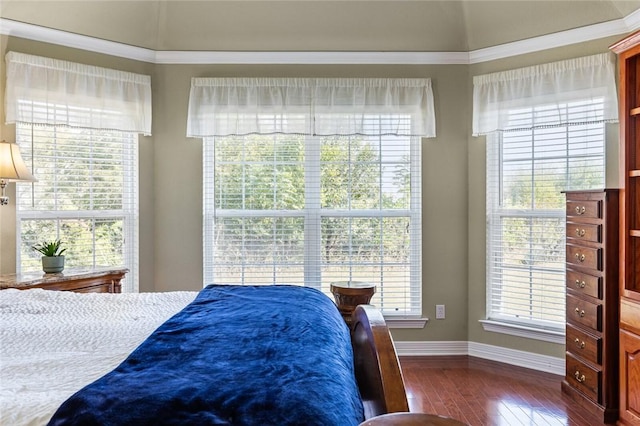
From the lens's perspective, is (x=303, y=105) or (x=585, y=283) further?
(x=303, y=105)

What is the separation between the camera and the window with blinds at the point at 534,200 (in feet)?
11.1

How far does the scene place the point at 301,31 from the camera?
147 inches

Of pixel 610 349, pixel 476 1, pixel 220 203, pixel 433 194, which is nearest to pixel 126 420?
pixel 610 349

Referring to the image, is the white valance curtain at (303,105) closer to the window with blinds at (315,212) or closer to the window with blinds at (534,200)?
the window with blinds at (315,212)

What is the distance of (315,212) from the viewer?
3.89 meters

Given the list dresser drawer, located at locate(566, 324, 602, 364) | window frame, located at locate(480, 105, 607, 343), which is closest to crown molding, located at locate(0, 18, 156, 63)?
window frame, located at locate(480, 105, 607, 343)

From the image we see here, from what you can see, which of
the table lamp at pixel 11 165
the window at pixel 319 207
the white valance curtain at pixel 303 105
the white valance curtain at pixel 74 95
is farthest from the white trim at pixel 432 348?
the table lamp at pixel 11 165

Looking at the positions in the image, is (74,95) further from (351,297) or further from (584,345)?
(584,345)

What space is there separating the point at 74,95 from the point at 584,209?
3.55 meters

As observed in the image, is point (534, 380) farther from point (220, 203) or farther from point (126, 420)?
point (126, 420)

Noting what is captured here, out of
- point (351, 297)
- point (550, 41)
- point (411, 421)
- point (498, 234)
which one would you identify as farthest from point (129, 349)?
point (550, 41)

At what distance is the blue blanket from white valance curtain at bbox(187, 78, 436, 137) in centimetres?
239

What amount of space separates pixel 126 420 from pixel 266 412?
0.27 metres

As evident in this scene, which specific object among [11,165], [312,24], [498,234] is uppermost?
[312,24]
